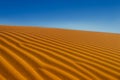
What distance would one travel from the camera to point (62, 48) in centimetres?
514

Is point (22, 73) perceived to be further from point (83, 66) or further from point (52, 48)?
point (52, 48)

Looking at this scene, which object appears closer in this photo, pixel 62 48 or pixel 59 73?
pixel 59 73

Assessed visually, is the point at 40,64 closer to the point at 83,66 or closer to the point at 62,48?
the point at 83,66

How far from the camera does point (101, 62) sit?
4469 millimetres

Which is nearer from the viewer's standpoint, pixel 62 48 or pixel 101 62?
pixel 101 62

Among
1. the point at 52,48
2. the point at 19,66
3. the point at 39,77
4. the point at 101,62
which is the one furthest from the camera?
the point at 52,48

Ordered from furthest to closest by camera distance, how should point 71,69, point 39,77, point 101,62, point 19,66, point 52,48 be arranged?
point 52,48 < point 101,62 < point 71,69 < point 19,66 < point 39,77

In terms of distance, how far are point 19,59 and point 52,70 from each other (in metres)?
0.63

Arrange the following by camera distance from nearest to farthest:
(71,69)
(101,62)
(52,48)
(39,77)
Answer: (39,77) < (71,69) < (101,62) < (52,48)

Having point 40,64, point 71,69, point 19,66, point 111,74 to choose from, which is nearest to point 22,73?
point 19,66

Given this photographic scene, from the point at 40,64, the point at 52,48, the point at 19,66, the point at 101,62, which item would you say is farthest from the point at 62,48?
the point at 19,66

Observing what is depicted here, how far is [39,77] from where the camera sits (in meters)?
3.30

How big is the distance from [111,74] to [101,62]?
1.94ft

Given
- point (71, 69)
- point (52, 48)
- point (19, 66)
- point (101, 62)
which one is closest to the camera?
point (19, 66)
